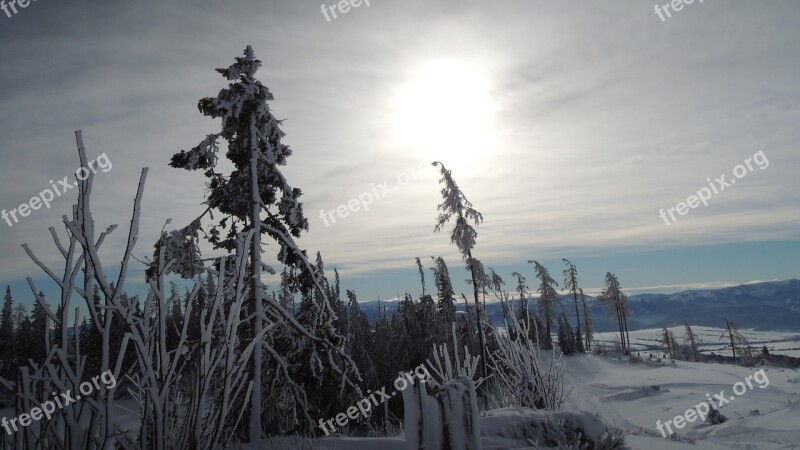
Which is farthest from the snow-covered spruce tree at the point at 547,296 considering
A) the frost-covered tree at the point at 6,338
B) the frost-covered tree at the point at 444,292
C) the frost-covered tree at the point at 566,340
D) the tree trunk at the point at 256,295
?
the frost-covered tree at the point at 6,338

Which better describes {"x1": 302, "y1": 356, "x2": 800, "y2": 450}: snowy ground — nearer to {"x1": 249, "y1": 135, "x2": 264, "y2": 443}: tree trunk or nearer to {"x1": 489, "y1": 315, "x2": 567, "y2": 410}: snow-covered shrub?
{"x1": 489, "y1": 315, "x2": 567, "y2": 410}: snow-covered shrub

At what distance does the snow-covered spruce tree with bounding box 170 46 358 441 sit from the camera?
9.23m

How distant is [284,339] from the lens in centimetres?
1067

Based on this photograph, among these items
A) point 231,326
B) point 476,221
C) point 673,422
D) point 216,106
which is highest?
point 216,106

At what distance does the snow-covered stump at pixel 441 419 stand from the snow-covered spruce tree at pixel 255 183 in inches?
206

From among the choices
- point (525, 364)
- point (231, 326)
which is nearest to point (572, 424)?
point (525, 364)

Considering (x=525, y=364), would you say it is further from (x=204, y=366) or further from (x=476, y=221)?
(x=476, y=221)

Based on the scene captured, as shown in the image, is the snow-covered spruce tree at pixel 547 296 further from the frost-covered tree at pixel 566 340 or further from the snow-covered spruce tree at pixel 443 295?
the snow-covered spruce tree at pixel 443 295

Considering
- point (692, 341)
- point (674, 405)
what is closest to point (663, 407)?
point (674, 405)

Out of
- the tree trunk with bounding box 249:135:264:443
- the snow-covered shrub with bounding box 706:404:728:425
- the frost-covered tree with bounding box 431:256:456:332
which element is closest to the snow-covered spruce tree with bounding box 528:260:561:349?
the frost-covered tree with bounding box 431:256:456:332

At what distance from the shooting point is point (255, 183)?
A: 9.48 m

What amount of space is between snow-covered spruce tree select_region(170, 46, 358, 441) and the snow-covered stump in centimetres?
523

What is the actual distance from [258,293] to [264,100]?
4468mm

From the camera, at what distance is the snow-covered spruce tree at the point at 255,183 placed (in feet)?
30.3
